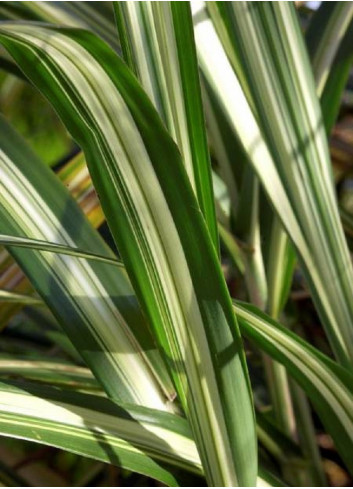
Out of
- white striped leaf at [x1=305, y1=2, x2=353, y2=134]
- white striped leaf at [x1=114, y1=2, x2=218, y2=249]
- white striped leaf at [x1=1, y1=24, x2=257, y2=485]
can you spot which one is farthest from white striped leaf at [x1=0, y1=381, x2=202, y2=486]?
white striped leaf at [x1=305, y1=2, x2=353, y2=134]

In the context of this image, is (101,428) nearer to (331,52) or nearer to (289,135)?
(289,135)

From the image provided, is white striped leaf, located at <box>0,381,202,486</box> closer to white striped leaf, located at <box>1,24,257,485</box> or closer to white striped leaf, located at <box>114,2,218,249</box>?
white striped leaf, located at <box>1,24,257,485</box>

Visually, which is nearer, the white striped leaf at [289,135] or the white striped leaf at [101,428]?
the white striped leaf at [101,428]

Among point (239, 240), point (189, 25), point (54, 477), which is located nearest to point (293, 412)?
point (239, 240)

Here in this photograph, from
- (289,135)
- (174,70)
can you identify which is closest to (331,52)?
(289,135)

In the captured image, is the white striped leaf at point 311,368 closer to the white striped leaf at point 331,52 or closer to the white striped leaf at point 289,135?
the white striped leaf at point 289,135

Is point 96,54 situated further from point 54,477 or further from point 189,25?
point 54,477

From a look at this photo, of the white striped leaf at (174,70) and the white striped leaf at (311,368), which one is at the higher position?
the white striped leaf at (174,70)

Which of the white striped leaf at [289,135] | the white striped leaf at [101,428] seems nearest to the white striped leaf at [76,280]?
the white striped leaf at [101,428]

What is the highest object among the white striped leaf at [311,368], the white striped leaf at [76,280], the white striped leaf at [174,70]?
the white striped leaf at [174,70]
